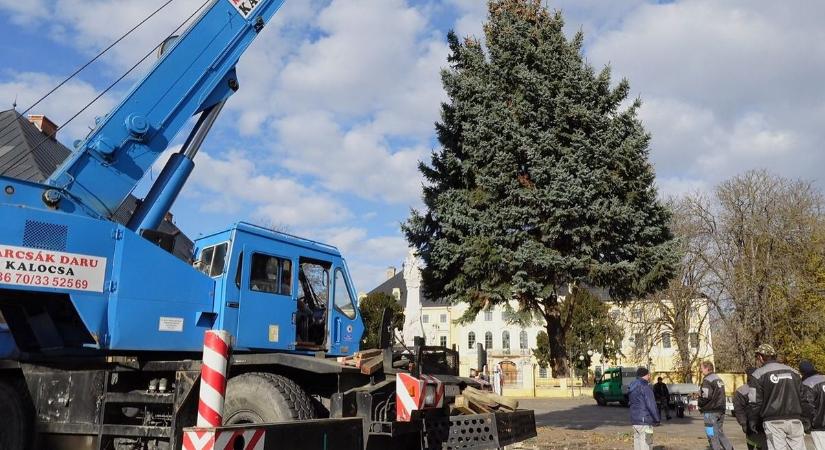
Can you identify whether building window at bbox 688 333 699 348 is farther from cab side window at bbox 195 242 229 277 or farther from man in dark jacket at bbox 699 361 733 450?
cab side window at bbox 195 242 229 277

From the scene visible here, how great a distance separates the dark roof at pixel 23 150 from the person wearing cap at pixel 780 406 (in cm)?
1692

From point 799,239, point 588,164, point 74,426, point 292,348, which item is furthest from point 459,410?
point 799,239

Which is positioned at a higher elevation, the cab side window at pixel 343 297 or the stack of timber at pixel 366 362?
the cab side window at pixel 343 297

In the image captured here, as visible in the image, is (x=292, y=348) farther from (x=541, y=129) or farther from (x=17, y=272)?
(x=541, y=129)

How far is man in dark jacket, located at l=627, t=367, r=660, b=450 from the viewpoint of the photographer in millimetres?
10070

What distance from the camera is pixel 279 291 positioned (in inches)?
322

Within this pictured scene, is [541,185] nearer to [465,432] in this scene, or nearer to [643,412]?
[643,412]

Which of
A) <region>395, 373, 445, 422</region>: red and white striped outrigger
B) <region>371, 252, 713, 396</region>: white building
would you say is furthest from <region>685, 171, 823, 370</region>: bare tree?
<region>395, 373, 445, 422</region>: red and white striped outrigger

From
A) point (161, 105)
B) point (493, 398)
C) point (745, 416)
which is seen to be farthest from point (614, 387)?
point (161, 105)

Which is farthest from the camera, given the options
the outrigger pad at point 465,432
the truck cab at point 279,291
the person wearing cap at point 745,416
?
the person wearing cap at point 745,416

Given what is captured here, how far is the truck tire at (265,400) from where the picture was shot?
20.9 feet

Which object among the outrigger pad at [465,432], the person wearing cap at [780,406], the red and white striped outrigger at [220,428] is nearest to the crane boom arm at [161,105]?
the red and white striped outrigger at [220,428]

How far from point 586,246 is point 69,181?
373 inches

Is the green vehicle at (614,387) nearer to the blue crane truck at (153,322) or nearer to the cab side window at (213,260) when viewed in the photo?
the blue crane truck at (153,322)
